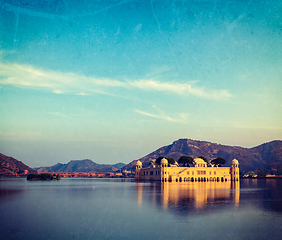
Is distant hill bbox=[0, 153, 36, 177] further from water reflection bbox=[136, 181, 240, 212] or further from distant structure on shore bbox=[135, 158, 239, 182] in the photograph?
water reflection bbox=[136, 181, 240, 212]

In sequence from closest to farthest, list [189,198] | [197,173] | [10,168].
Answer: [189,198], [197,173], [10,168]

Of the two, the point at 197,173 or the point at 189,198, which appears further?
the point at 197,173

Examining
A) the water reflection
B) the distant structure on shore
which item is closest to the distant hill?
the distant structure on shore

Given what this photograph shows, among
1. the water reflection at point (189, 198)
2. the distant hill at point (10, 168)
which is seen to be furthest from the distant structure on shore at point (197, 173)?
the distant hill at point (10, 168)

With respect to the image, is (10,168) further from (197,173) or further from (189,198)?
(189,198)

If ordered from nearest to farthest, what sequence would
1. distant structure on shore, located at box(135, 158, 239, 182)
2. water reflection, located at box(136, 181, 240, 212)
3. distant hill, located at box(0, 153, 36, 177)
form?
water reflection, located at box(136, 181, 240, 212), distant structure on shore, located at box(135, 158, 239, 182), distant hill, located at box(0, 153, 36, 177)

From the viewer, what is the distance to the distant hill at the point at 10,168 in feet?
541

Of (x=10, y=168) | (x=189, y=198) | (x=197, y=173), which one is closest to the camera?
(x=189, y=198)

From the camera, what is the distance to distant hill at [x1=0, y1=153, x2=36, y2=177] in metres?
165

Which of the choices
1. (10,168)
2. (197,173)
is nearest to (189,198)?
(197,173)

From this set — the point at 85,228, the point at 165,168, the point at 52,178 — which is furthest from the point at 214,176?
the point at 85,228

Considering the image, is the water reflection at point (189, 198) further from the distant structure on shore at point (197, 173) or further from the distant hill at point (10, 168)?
the distant hill at point (10, 168)

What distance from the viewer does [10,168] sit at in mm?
175375

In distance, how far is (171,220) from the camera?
1020 inches
